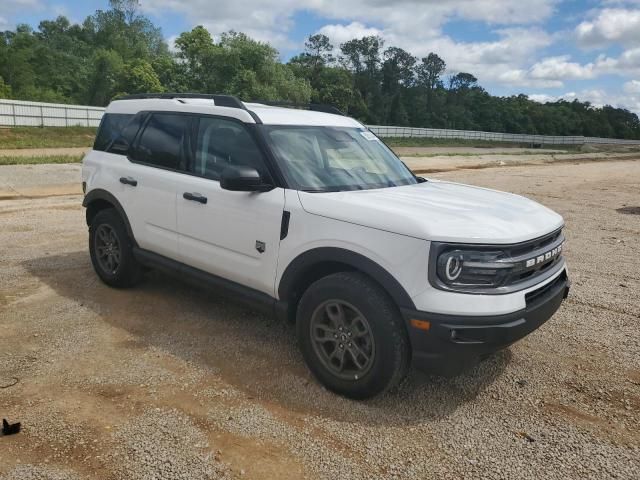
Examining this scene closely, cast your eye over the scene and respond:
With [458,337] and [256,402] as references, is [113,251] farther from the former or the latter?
[458,337]

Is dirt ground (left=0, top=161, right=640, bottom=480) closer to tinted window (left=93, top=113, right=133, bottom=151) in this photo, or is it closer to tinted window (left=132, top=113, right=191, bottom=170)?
tinted window (left=132, top=113, right=191, bottom=170)

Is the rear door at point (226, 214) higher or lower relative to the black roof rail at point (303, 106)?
lower

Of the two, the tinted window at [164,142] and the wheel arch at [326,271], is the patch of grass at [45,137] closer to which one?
the tinted window at [164,142]

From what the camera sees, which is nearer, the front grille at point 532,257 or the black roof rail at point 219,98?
the front grille at point 532,257

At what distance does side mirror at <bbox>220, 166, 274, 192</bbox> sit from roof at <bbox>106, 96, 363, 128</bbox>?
536 mm

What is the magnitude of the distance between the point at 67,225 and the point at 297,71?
250 ft

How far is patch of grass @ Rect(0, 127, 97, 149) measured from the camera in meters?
22.7

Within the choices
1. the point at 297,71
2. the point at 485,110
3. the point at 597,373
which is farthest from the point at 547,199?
the point at 485,110

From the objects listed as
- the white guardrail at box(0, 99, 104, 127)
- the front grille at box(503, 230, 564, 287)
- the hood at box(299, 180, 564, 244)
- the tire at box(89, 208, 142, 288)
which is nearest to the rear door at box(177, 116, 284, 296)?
the hood at box(299, 180, 564, 244)

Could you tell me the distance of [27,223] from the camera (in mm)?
8406

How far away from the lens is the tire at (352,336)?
3.19m

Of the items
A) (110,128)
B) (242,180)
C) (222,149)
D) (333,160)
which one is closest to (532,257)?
(333,160)

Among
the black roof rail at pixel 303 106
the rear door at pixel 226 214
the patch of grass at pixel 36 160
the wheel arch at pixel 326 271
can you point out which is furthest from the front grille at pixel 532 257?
the patch of grass at pixel 36 160

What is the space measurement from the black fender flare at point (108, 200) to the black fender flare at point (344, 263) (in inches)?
79.3
